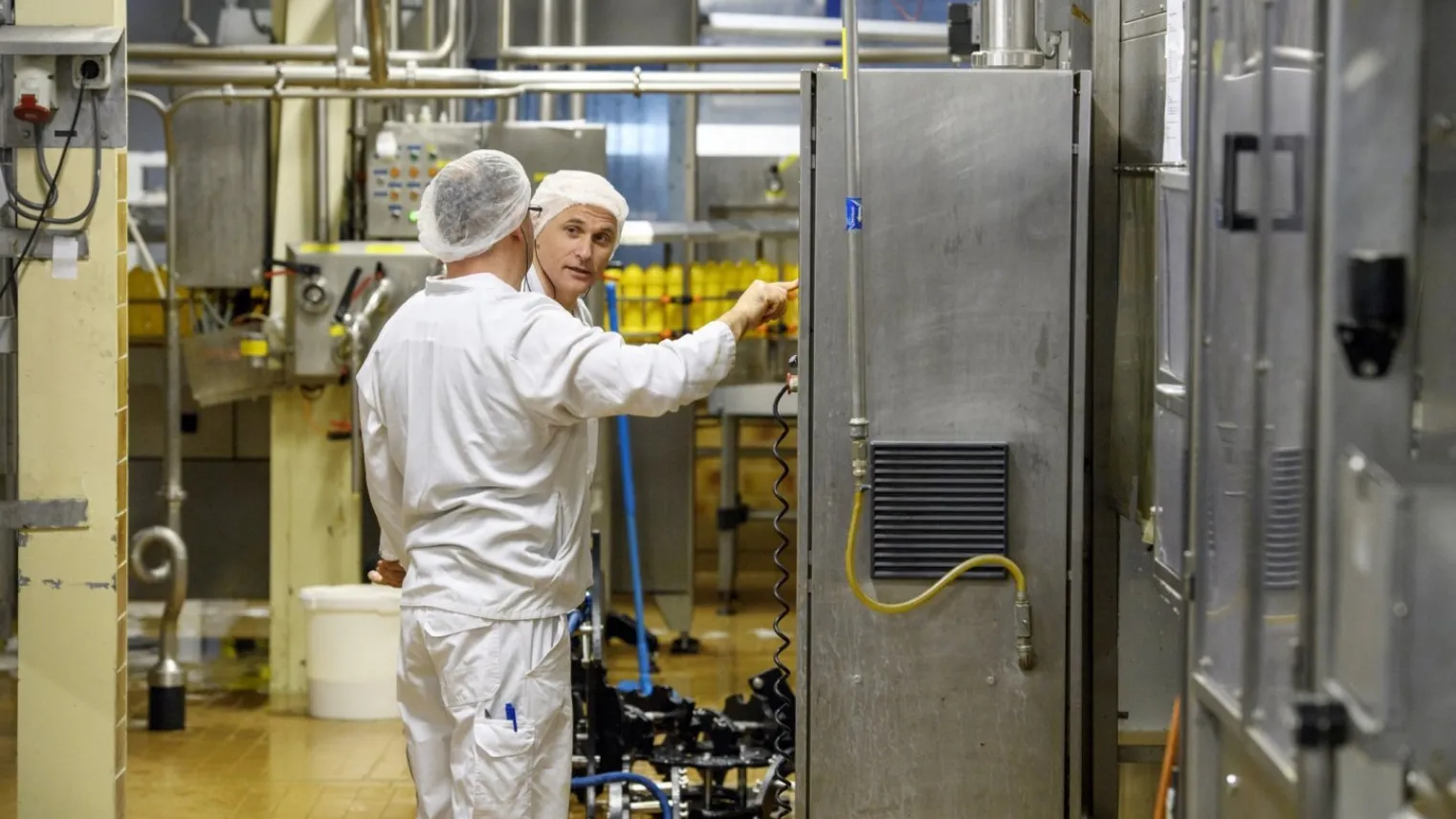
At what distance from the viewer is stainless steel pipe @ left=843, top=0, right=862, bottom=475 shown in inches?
121

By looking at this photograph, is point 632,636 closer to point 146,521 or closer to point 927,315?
point 146,521

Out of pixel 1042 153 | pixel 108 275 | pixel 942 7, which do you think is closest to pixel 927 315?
pixel 1042 153

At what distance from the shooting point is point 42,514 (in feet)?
11.0

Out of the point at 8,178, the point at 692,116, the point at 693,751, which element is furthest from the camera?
the point at 692,116

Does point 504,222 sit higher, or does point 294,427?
point 504,222

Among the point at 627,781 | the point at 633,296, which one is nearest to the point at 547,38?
the point at 633,296

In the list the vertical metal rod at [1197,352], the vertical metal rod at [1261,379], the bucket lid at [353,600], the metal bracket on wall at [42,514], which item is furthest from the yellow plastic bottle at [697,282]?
the vertical metal rod at [1261,379]

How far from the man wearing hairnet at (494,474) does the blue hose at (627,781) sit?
965mm

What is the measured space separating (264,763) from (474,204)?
8.29 ft

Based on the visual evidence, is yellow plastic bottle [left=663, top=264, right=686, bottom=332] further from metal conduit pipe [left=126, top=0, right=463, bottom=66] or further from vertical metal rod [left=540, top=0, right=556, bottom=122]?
metal conduit pipe [left=126, top=0, right=463, bottom=66]

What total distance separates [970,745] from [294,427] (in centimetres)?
308

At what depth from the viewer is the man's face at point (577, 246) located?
3223mm

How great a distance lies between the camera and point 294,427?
18.4 feet

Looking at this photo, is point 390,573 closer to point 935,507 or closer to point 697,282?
point 935,507
